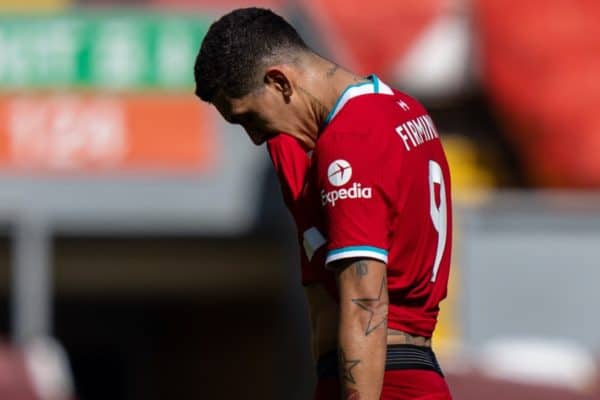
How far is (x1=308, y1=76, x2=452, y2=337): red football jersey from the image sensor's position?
3.87m

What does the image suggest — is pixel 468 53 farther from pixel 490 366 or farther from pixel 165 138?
pixel 490 366

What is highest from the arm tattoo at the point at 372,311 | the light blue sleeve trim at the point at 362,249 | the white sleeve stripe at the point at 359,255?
the light blue sleeve trim at the point at 362,249

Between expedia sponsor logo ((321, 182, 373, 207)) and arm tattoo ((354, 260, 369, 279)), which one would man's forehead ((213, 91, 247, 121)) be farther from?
arm tattoo ((354, 260, 369, 279))

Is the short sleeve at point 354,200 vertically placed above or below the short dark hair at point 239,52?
below

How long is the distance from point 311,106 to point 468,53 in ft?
31.7

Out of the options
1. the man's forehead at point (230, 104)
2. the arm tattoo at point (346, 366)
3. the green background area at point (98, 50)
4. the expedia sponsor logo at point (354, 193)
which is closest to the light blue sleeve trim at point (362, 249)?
the expedia sponsor logo at point (354, 193)

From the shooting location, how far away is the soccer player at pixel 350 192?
3.87 metres

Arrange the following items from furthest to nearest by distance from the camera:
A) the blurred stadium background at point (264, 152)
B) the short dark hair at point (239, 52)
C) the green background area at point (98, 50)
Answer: the green background area at point (98, 50), the blurred stadium background at point (264, 152), the short dark hair at point (239, 52)

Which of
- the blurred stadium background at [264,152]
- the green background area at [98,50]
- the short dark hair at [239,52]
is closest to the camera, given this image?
the short dark hair at [239,52]

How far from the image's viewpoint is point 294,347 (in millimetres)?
13219

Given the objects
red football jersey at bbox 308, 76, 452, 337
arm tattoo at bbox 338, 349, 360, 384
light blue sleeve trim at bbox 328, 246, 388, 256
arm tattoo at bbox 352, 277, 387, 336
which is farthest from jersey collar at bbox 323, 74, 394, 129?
arm tattoo at bbox 338, 349, 360, 384

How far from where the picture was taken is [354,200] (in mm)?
3861

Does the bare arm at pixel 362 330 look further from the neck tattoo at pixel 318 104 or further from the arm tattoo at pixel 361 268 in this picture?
the neck tattoo at pixel 318 104

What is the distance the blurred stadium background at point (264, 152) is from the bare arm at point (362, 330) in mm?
7267
